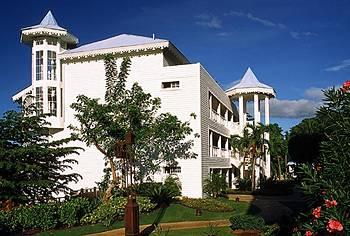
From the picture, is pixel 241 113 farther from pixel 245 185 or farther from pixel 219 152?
pixel 219 152

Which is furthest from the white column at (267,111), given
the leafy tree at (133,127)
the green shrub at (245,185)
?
the leafy tree at (133,127)

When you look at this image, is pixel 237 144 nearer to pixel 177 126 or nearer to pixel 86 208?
pixel 177 126

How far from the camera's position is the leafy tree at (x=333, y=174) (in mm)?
5090

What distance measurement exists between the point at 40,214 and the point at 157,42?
13.2 m

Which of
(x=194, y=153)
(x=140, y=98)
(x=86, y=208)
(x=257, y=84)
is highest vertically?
(x=257, y=84)

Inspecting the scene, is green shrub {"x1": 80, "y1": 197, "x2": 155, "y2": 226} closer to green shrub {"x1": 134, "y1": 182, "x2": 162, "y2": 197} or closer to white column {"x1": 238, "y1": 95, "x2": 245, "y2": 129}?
green shrub {"x1": 134, "y1": 182, "x2": 162, "y2": 197}

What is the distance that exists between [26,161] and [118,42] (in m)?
11.5

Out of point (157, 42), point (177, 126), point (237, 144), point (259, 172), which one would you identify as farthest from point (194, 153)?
point (259, 172)

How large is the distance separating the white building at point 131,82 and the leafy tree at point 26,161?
6.03m

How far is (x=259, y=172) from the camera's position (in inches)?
1406

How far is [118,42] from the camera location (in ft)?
93.5

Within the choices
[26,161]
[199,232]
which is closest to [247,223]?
[199,232]

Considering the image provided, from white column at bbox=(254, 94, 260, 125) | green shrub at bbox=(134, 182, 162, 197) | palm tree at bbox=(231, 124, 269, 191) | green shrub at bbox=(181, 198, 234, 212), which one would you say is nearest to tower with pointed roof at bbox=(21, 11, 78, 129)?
green shrub at bbox=(134, 182, 162, 197)

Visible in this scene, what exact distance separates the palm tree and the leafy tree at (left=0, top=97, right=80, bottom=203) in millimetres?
15024
